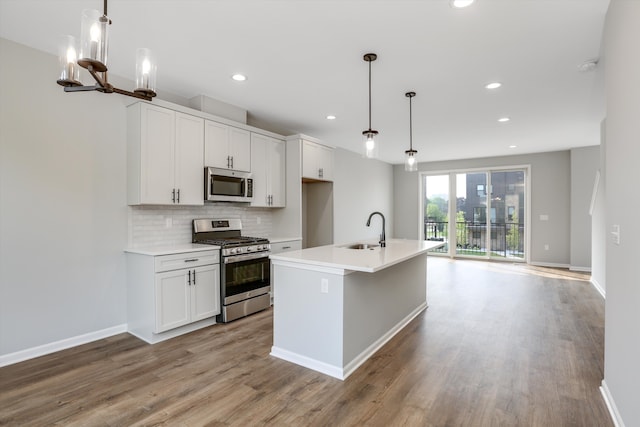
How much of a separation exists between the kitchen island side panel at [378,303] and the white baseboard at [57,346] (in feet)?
8.09

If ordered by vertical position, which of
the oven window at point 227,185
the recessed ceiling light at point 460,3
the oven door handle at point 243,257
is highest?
the recessed ceiling light at point 460,3

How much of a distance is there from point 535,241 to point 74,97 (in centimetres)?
875

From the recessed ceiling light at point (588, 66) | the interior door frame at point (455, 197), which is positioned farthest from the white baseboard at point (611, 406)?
the interior door frame at point (455, 197)

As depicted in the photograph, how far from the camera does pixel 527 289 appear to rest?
524cm

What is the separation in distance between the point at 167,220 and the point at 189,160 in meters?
0.74

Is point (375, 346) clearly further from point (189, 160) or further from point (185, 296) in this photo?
point (189, 160)

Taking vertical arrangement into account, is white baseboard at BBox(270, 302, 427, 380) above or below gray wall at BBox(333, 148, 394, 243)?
below

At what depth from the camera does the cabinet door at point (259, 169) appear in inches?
177

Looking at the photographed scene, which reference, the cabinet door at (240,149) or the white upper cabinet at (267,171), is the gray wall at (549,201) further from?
the cabinet door at (240,149)

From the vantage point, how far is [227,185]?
13.4 feet

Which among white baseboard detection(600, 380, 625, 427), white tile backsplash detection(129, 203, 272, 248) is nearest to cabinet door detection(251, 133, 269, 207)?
white tile backsplash detection(129, 203, 272, 248)

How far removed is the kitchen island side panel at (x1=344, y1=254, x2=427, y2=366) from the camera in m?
2.60

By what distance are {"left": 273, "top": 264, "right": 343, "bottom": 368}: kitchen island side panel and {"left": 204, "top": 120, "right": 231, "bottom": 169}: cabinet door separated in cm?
178

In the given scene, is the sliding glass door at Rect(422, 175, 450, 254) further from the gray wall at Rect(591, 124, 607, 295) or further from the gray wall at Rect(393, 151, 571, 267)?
the gray wall at Rect(591, 124, 607, 295)
